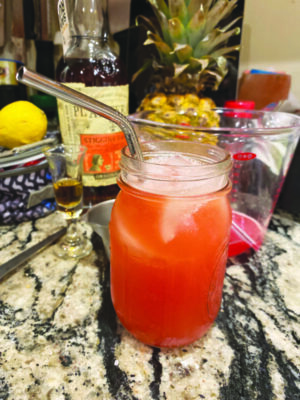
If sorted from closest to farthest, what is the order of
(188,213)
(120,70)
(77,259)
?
(188,213), (77,259), (120,70)

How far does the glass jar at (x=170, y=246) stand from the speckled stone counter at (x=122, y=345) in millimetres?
36

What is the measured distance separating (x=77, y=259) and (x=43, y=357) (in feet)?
0.72

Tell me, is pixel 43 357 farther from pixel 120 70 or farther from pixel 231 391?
pixel 120 70

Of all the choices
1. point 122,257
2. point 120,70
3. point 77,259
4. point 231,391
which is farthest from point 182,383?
point 120,70

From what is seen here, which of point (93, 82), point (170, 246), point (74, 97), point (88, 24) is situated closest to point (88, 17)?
point (88, 24)

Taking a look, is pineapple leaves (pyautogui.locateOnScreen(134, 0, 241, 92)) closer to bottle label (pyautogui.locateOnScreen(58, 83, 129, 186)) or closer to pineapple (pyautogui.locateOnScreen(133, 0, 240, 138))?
pineapple (pyautogui.locateOnScreen(133, 0, 240, 138))

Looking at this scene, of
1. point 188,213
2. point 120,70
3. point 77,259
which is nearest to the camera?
point 188,213

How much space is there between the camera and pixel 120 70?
0.72 m

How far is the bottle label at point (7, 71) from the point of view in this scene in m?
0.81

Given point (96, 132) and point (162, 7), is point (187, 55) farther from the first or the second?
point (96, 132)

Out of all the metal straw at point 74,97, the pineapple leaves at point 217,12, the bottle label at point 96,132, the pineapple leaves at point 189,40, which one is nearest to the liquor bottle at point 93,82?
the bottle label at point 96,132

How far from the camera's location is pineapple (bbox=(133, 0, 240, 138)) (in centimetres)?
68

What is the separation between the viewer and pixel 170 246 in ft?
1.12

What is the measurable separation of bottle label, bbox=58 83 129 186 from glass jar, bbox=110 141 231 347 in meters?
0.34
